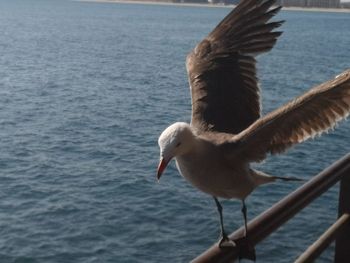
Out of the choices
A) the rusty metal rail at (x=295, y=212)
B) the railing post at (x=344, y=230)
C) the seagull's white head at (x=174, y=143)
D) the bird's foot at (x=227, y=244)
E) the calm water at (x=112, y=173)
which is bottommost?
the calm water at (x=112, y=173)

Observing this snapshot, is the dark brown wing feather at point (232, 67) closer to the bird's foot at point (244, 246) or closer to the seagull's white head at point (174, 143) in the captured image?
the seagull's white head at point (174, 143)

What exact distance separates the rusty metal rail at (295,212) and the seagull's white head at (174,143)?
690mm

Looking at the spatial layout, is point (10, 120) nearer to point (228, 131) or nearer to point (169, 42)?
point (228, 131)

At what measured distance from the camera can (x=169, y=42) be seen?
288 feet

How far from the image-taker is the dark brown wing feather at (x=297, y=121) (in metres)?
3.62

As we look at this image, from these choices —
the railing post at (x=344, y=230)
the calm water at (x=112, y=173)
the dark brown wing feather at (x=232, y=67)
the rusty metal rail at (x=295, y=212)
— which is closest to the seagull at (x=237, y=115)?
the dark brown wing feather at (x=232, y=67)

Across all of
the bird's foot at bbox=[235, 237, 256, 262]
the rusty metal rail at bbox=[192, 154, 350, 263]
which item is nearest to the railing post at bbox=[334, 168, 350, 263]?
the rusty metal rail at bbox=[192, 154, 350, 263]

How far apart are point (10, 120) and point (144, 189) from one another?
1409 cm

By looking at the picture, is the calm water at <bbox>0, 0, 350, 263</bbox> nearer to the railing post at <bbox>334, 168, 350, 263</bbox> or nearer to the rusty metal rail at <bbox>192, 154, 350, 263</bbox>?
the railing post at <bbox>334, 168, 350, 263</bbox>

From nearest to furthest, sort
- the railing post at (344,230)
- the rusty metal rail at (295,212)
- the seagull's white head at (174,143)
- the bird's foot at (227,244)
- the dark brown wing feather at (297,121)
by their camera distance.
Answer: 1. the rusty metal rail at (295,212)
2. the bird's foot at (227,244)
3. the dark brown wing feather at (297,121)
4. the seagull's white head at (174,143)
5. the railing post at (344,230)

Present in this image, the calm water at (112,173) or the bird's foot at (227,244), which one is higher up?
the bird's foot at (227,244)

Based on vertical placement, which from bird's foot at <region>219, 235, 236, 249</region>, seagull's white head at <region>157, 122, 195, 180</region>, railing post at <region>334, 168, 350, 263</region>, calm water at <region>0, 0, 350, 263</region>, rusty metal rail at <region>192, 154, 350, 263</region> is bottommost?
calm water at <region>0, 0, 350, 263</region>

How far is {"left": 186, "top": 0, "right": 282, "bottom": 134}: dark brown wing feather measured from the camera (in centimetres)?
531

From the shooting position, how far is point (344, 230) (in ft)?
13.7
